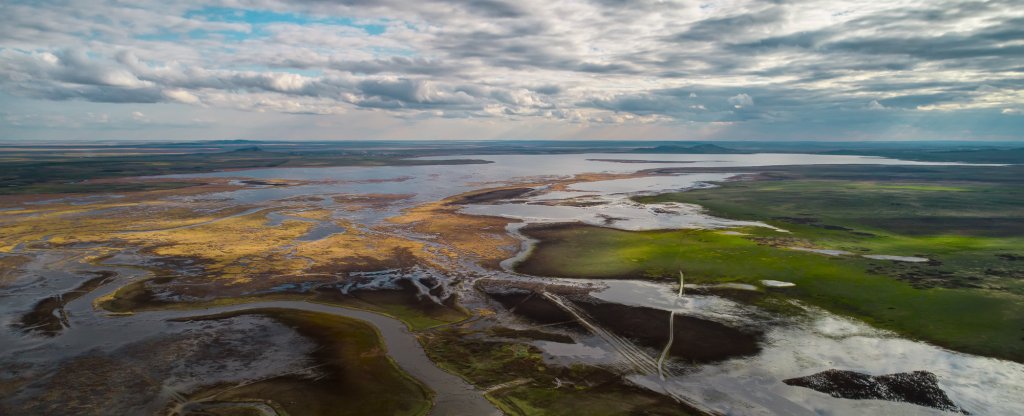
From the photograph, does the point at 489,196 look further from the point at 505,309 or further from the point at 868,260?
the point at 505,309

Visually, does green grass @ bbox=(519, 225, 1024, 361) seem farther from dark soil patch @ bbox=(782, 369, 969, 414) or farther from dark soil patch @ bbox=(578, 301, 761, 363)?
dark soil patch @ bbox=(578, 301, 761, 363)

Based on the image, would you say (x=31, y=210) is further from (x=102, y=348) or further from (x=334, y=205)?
(x=102, y=348)

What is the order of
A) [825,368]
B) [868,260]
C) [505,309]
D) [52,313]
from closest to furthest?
1. [825,368]
2. [52,313]
3. [505,309]
4. [868,260]

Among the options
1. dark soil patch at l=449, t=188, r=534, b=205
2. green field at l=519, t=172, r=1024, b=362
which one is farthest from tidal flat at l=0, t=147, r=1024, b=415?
dark soil patch at l=449, t=188, r=534, b=205

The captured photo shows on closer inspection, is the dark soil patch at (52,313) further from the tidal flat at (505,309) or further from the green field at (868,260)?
the green field at (868,260)

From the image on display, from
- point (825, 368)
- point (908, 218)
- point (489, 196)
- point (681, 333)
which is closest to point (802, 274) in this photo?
point (681, 333)

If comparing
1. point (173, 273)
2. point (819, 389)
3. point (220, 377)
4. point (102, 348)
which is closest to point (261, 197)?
point (173, 273)
